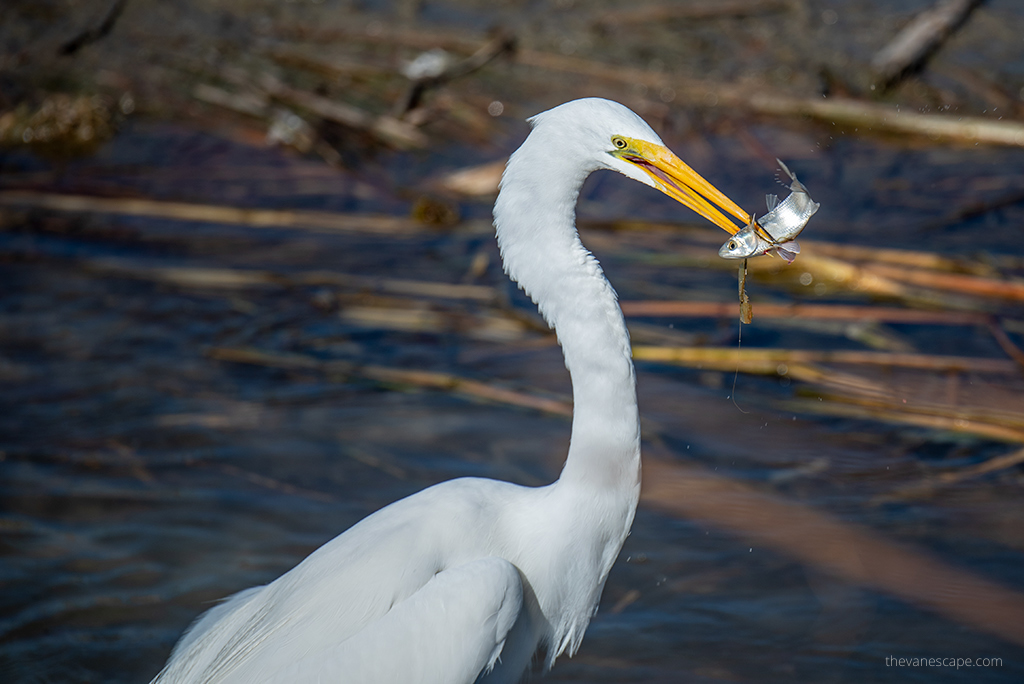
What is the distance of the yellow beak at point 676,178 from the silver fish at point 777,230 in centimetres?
4

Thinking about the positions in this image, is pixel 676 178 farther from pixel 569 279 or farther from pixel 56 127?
pixel 56 127

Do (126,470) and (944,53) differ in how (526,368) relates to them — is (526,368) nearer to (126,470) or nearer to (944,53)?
(126,470)

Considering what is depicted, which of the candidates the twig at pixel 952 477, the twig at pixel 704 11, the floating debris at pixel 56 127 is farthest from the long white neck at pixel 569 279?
the twig at pixel 704 11

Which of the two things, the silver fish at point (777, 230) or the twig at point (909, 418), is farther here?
the twig at point (909, 418)

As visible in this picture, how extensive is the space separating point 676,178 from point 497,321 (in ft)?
8.86

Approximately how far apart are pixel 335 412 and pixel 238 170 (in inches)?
118

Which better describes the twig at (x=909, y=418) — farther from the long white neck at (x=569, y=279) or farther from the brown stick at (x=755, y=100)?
the brown stick at (x=755, y=100)

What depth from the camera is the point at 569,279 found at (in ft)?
8.23

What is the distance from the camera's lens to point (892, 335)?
4.81m

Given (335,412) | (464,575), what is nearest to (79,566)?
(335,412)

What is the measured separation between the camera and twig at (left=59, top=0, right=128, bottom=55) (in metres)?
7.91

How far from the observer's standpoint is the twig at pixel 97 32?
7906mm

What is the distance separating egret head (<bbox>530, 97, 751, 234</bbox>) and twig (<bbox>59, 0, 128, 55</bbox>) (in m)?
6.81

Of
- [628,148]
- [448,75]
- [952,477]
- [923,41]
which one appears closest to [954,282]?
[952,477]
